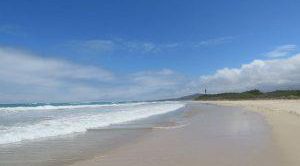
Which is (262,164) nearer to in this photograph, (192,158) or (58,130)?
(192,158)

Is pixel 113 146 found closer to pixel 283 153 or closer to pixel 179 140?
pixel 179 140

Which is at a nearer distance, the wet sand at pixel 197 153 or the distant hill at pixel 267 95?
the wet sand at pixel 197 153

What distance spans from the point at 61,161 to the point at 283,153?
203 inches

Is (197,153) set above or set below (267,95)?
below

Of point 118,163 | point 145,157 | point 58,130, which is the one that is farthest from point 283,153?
point 58,130

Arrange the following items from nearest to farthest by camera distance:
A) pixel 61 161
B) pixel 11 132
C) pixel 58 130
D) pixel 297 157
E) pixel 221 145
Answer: pixel 297 157 < pixel 61 161 < pixel 221 145 < pixel 11 132 < pixel 58 130

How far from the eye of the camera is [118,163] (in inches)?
331

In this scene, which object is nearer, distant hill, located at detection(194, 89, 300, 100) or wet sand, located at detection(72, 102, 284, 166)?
wet sand, located at detection(72, 102, 284, 166)

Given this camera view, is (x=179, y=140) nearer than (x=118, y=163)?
No

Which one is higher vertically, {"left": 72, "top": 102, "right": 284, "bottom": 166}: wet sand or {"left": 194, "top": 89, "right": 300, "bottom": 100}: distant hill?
{"left": 194, "top": 89, "right": 300, "bottom": 100}: distant hill

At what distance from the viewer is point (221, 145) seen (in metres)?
11.0

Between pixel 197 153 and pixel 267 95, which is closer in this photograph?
pixel 197 153

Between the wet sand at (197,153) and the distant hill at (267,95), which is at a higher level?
the distant hill at (267,95)

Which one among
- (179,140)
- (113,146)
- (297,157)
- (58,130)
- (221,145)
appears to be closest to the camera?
(297,157)
